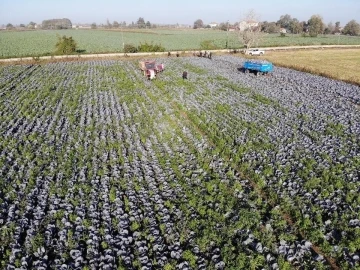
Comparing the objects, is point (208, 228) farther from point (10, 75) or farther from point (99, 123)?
point (10, 75)

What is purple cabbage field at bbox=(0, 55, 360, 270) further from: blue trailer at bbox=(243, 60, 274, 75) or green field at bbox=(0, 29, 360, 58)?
green field at bbox=(0, 29, 360, 58)

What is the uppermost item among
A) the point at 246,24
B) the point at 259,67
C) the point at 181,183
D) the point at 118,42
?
the point at 246,24

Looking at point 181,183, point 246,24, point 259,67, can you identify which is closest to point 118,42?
point 246,24

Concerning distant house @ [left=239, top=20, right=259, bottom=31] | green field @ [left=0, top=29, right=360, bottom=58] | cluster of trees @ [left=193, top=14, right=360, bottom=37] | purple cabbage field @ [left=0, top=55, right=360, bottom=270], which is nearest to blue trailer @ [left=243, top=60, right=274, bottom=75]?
purple cabbage field @ [left=0, top=55, right=360, bottom=270]

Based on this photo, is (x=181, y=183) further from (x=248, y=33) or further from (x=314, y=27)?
(x=314, y=27)

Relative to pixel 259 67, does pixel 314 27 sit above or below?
above

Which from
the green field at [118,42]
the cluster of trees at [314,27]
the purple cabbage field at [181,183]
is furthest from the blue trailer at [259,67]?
the cluster of trees at [314,27]

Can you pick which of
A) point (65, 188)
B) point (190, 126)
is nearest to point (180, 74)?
point (190, 126)

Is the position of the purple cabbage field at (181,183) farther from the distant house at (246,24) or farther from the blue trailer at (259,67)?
the distant house at (246,24)
